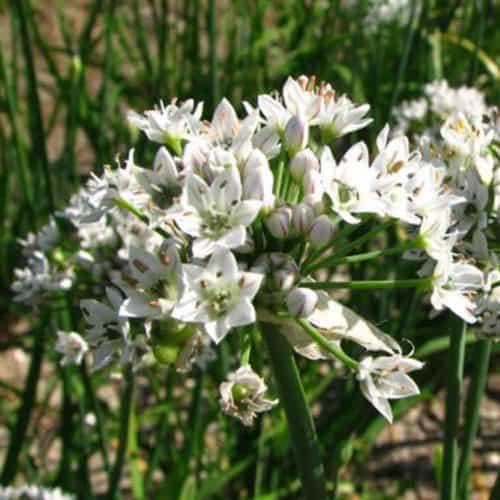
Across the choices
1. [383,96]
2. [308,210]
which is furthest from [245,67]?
[308,210]

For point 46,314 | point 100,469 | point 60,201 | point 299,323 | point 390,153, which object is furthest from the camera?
point 60,201

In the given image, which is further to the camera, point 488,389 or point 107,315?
point 488,389

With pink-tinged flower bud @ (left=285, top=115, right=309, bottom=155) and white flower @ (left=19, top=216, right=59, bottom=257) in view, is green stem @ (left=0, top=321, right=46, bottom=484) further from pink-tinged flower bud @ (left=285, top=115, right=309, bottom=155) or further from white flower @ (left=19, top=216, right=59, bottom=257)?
pink-tinged flower bud @ (left=285, top=115, right=309, bottom=155)

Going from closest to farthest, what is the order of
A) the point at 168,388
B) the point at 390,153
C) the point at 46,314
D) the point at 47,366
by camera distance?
the point at 390,153 < the point at 46,314 < the point at 168,388 < the point at 47,366

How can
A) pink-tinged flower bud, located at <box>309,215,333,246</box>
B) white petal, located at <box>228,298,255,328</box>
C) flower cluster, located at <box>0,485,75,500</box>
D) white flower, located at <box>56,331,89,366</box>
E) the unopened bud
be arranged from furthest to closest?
the unopened bud < flower cluster, located at <box>0,485,75,500</box> < white flower, located at <box>56,331,89,366</box> < pink-tinged flower bud, located at <box>309,215,333,246</box> < white petal, located at <box>228,298,255,328</box>

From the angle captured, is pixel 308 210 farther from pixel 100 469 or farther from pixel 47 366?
pixel 47 366

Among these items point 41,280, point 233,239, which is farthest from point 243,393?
point 41,280

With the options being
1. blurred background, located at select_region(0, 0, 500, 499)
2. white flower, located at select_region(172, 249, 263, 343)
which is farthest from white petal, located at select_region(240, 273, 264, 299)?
blurred background, located at select_region(0, 0, 500, 499)
